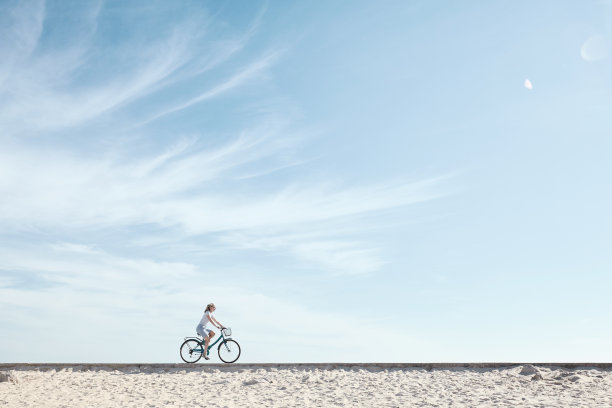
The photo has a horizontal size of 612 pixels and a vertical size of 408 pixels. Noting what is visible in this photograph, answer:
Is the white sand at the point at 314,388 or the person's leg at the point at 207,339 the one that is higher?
the person's leg at the point at 207,339

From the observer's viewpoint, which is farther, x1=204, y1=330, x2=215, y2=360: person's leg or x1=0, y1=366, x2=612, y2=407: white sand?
x1=204, y1=330, x2=215, y2=360: person's leg

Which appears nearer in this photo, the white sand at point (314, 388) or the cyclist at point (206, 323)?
the white sand at point (314, 388)

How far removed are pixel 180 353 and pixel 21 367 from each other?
5058 millimetres

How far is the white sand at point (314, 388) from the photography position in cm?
1281

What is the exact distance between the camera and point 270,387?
14578mm

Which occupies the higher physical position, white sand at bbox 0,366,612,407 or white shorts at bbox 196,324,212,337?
white shorts at bbox 196,324,212,337

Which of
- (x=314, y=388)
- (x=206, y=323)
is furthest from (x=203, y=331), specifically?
(x=314, y=388)

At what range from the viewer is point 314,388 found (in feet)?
46.8

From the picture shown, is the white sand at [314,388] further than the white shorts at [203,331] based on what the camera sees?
No

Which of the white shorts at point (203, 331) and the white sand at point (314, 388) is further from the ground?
the white shorts at point (203, 331)

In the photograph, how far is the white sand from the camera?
42.0ft

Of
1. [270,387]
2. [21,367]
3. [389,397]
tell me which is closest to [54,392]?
[21,367]

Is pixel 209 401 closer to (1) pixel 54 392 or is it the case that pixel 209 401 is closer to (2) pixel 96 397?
(2) pixel 96 397

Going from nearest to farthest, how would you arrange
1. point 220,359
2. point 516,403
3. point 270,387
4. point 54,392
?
point 516,403 < point 270,387 < point 54,392 < point 220,359
